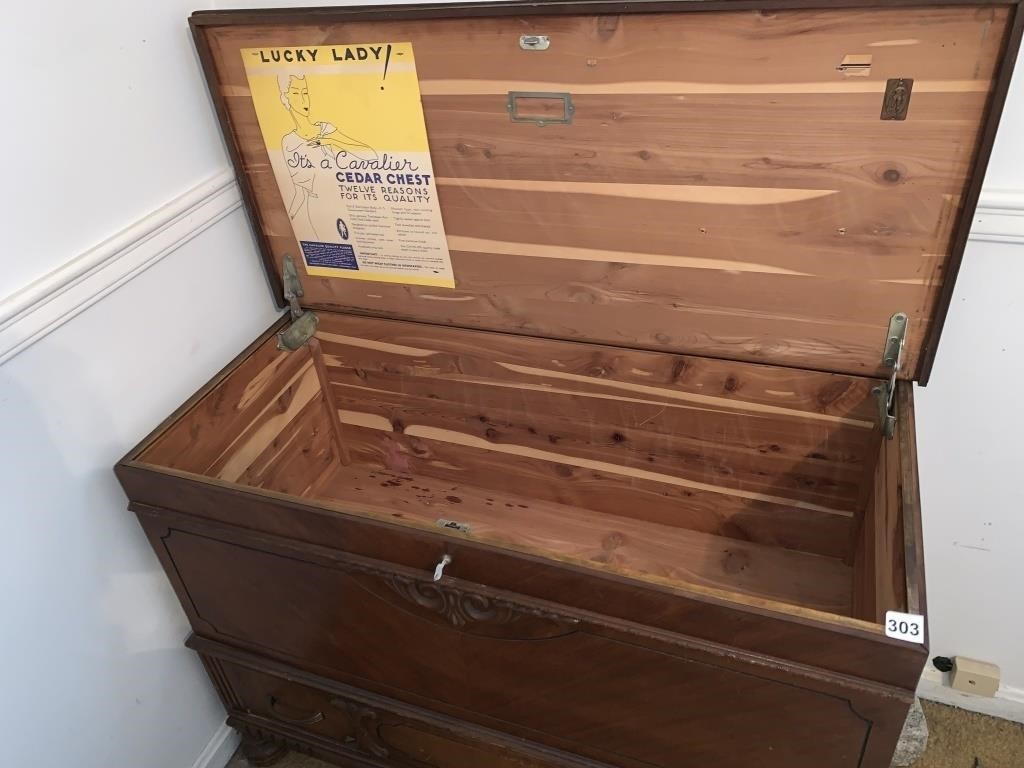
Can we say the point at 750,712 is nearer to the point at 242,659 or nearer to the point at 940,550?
the point at 940,550

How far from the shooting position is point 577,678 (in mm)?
890

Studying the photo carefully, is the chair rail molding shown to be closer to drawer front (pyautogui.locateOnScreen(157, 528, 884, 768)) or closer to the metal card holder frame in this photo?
drawer front (pyautogui.locateOnScreen(157, 528, 884, 768))

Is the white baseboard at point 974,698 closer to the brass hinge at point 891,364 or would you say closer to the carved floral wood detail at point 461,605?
the brass hinge at point 891,364

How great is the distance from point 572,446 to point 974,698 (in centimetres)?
85

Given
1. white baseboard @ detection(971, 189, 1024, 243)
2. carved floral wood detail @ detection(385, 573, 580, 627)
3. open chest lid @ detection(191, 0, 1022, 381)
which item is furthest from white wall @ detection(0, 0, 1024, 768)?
carved floral wood detail @ detection(385, 573, 580, 627)

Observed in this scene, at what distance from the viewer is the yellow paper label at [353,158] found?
40.6 inches

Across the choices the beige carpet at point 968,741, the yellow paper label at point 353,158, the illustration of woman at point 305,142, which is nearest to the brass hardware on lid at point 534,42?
the yellow paper label at point 353,158

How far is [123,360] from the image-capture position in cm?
102

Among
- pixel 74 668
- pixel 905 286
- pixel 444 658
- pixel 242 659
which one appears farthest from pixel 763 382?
pixel 74 668

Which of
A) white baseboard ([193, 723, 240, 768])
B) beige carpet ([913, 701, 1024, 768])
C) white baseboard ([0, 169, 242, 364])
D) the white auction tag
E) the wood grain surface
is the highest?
white baseboard ([0, 169, 242, 364])

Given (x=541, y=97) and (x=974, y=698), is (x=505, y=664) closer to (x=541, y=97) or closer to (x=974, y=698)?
(x=541, y=97)

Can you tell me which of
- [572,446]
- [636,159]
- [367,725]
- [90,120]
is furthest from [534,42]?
[367,725]

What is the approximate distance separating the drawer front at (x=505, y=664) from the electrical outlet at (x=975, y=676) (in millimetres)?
688

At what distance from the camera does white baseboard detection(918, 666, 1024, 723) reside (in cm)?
134
